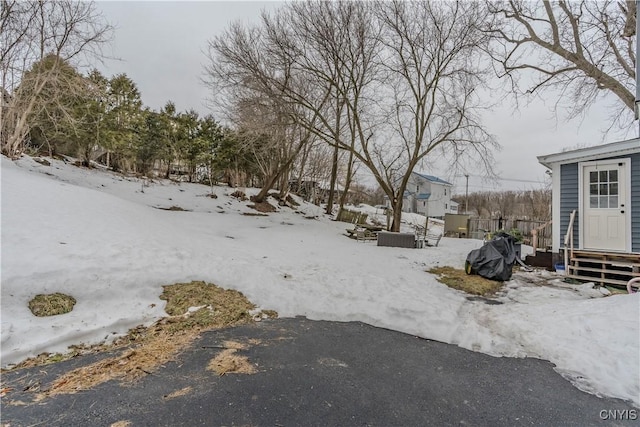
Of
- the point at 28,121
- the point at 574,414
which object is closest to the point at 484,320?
the point at 574,414

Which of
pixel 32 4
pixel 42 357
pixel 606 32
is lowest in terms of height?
pixel 42 357

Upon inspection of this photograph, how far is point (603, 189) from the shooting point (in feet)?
22.1

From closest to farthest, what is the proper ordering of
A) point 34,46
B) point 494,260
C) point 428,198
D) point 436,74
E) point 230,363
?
1. point 230,363
2. point 494,260
3. point 34,46
4. point 436,74
5. point 428,198

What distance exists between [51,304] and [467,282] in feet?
22.5

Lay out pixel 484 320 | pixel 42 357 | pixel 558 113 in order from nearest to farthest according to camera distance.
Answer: pixel 42 357 < pixel 484 320 < pixel 558 113

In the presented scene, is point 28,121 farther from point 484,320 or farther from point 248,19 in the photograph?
point 484,320

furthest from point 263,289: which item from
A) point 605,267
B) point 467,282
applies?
point 605,267

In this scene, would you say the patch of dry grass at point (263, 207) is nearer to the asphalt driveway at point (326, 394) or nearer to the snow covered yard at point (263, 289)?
the snow covered yard at point (263, 289)

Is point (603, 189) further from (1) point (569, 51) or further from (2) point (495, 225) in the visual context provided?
(2) point (495, 225)

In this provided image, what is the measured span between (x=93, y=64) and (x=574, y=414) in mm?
15214

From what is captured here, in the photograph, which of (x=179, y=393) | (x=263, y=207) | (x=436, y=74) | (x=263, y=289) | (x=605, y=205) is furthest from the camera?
(x=263, y=207)

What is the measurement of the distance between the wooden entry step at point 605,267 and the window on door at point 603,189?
1155 mm

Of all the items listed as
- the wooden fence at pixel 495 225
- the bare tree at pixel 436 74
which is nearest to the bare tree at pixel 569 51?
the bare tree at pixel 436 74

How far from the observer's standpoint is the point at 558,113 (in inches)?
456
